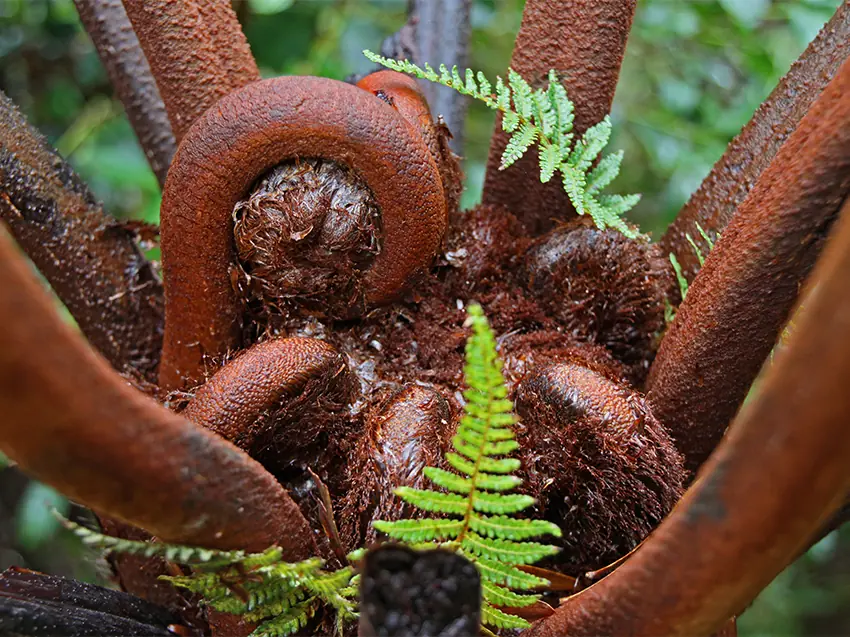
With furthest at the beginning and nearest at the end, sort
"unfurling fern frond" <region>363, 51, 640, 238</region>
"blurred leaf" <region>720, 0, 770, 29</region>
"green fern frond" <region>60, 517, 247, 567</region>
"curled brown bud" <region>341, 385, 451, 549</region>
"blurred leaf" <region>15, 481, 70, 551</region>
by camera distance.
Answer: "blurred leaf" <region>15, 481, 70, 551</region> → "blurred leaf" <region>720, 0, 770, 29</region> → "unfurling fern frond" <region>363, 51, 640, 238</region> → "curled brown bud" <region>341, 385, 451, 549</region> → "green fern frond" <region>60, 517, 247, 567</region>

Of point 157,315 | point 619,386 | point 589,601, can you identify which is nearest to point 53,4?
point 157,315

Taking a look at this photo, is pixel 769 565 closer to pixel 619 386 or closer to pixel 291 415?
pixel 619 386

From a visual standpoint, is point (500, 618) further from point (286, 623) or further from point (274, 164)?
point (274, 164)

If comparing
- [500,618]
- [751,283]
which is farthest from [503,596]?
[751,283]

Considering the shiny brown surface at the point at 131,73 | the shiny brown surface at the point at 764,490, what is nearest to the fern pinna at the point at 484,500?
the shiny brown surface at the point at 764,490

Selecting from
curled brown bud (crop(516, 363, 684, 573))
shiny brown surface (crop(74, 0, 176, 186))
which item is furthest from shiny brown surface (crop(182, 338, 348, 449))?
shiny brown surface (crop(74, 0, 176, 186))

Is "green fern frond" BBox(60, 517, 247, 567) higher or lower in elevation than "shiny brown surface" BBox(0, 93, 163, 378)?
lower

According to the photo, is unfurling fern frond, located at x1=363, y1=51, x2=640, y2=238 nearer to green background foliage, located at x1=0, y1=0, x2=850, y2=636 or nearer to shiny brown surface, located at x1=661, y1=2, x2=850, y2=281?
shiny brown surface, located at x1=661, y1=2, x2=850, y2=281
